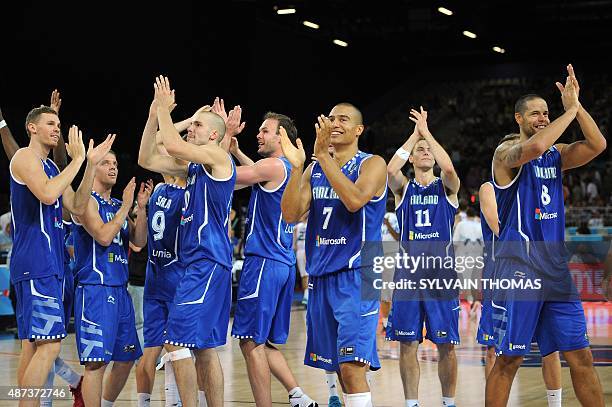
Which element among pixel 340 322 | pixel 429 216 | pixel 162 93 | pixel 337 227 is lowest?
pixel 340 322

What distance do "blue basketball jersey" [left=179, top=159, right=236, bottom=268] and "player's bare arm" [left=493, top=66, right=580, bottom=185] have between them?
190cm

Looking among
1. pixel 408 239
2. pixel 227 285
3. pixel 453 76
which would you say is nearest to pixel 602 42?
pixel 453 76

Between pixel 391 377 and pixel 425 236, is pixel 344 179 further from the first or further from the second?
pixel 391 377

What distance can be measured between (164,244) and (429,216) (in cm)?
249

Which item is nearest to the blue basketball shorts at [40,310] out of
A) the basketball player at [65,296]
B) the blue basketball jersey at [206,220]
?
the basketball player at [65,296]

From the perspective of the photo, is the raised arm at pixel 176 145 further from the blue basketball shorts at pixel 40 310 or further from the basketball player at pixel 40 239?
the blue basketball shorts at pixel 40 310

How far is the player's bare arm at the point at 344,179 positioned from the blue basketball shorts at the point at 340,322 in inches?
20.0

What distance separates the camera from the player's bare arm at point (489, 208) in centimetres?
798

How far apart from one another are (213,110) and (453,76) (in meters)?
33.9

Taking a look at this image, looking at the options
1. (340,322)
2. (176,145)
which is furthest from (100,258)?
(340,322)

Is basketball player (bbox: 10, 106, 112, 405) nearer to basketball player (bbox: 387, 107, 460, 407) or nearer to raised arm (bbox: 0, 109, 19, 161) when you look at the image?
raised arm (bbox: 0, 109, 19, 161)

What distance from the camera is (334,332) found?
19.7 ft

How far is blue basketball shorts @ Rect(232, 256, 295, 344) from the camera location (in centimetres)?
712

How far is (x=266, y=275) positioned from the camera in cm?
727
